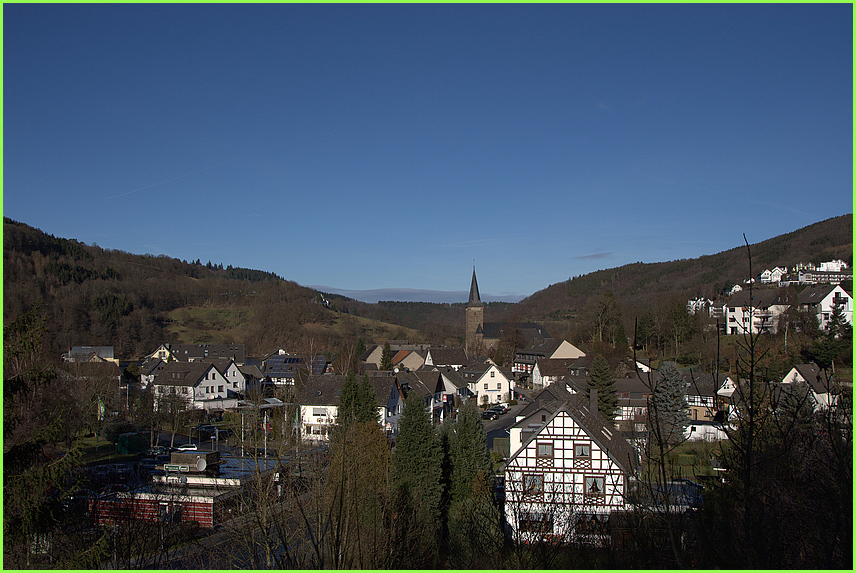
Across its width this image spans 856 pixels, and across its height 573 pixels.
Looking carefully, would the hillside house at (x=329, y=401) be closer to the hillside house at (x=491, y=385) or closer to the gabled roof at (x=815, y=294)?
the hillside house at (x=491, y=385)

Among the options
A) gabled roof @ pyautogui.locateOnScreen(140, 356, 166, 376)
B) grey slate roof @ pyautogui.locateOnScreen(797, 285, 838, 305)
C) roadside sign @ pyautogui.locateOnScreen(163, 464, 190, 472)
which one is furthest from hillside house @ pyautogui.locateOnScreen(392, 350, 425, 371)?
roadside sign @ pyautogui.locateOnScreen(163, 464, 190, 472)

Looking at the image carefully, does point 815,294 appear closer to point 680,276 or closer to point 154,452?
point 154,452

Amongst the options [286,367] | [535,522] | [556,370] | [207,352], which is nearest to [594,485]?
[535,522]

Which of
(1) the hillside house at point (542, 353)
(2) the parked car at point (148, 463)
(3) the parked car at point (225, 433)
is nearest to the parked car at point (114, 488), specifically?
(2) the parked car at point (148, 463)

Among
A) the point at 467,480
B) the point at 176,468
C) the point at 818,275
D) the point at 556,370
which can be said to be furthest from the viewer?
the point at 818,275

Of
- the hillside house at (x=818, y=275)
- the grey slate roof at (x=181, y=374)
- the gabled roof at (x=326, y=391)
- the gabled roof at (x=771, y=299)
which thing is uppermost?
the hillside house at (x=818, y=275)

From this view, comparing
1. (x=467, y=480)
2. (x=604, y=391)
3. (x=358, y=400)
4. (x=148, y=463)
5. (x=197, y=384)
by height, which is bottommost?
(x=148, y=463)

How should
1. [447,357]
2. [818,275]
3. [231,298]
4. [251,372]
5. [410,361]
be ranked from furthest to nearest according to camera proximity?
[231,298], [818,275], [410,361], [447,357], [251,372]
